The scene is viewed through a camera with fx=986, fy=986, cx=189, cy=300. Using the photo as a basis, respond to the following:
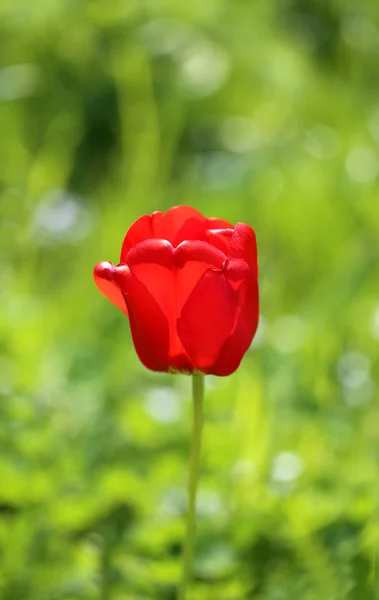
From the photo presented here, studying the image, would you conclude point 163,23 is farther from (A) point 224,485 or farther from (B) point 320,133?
(A) point 224,485

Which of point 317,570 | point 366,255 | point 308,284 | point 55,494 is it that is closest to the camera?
point 317,570

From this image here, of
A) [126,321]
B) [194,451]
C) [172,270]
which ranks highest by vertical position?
[126,321]

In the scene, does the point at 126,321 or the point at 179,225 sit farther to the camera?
the point at 126,321

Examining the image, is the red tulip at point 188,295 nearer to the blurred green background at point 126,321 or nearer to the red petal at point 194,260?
the red petal at point 194,260

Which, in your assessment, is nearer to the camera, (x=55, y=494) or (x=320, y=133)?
(x=55, y=494)

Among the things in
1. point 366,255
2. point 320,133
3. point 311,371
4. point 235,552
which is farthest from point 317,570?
point 320,133

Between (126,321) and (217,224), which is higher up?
(126,321)

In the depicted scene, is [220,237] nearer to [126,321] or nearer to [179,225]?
[179,225]

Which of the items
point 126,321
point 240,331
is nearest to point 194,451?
point 240,331
